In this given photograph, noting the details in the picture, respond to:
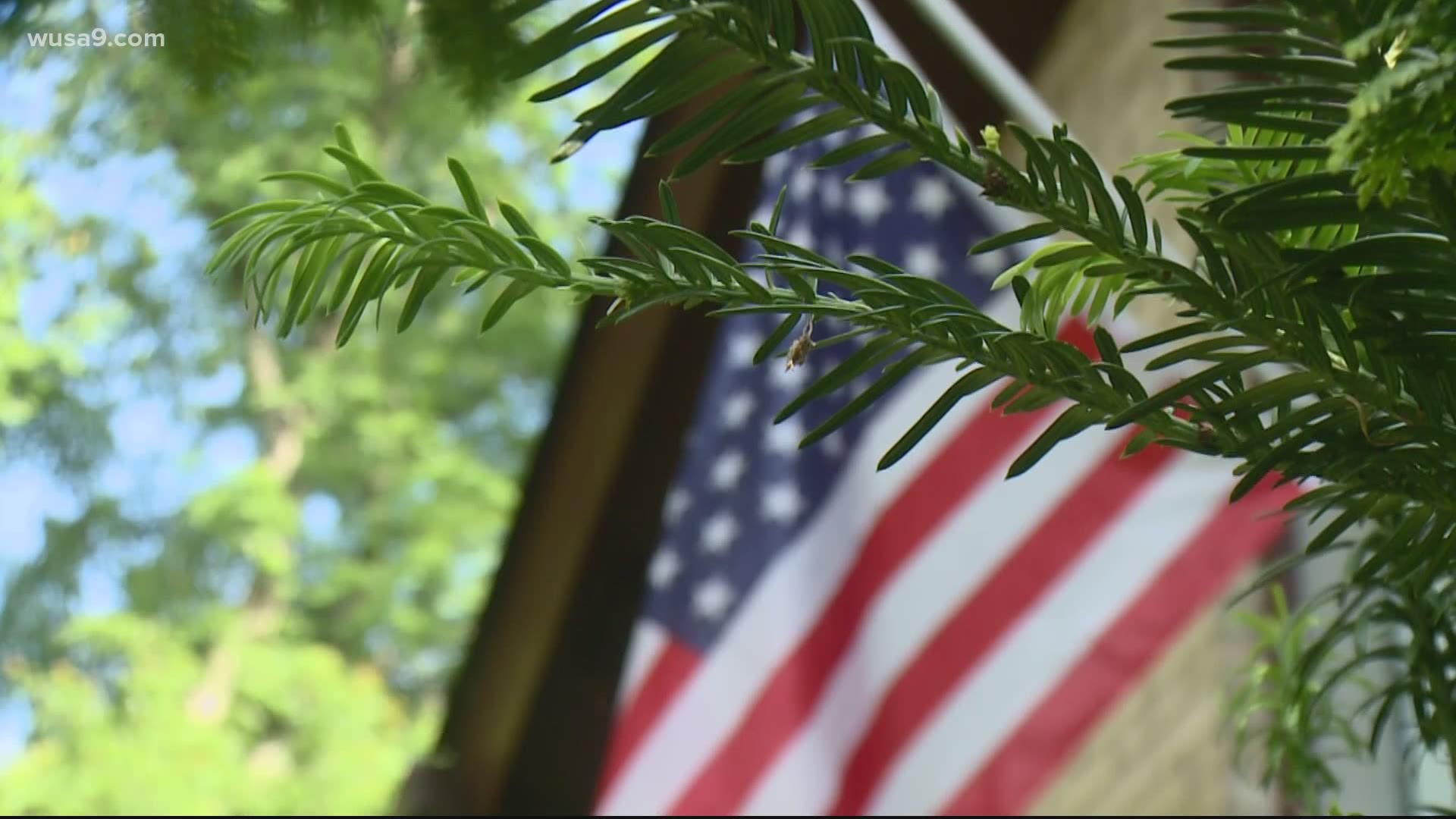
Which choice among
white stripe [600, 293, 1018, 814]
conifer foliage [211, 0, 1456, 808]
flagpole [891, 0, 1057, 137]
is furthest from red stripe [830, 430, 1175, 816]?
conifer foliage [211, 0, 1456, 808]

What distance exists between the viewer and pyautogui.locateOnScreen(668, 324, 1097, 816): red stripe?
1.50 metres

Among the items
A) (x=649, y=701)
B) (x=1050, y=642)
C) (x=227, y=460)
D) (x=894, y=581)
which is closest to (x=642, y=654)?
(x=649, y=701)

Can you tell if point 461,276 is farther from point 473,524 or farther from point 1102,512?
point 473,524

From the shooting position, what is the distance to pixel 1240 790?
1.77 meters

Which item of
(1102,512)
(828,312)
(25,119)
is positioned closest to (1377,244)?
(828,312)

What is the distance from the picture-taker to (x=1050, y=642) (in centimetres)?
146

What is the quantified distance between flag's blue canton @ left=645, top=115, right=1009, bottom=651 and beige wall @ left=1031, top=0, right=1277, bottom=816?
0.78 ft

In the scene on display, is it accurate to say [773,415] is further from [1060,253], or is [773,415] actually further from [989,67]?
[1060,253]

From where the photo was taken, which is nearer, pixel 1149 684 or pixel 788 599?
pixel 788 599

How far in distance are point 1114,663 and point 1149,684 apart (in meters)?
0.67

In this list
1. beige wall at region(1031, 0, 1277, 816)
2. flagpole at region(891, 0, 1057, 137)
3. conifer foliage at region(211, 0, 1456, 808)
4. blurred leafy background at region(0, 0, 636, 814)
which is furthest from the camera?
blurred leafy background at region(0, 0, 636, 814)

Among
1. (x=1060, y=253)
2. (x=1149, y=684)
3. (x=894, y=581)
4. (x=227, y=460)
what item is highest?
(x=1060, y=253)

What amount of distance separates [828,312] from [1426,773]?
57.5 inches

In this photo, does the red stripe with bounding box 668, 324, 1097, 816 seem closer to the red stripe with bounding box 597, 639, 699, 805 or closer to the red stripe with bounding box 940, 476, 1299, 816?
the red stripe with bounding box 597, 639, 699, 805
